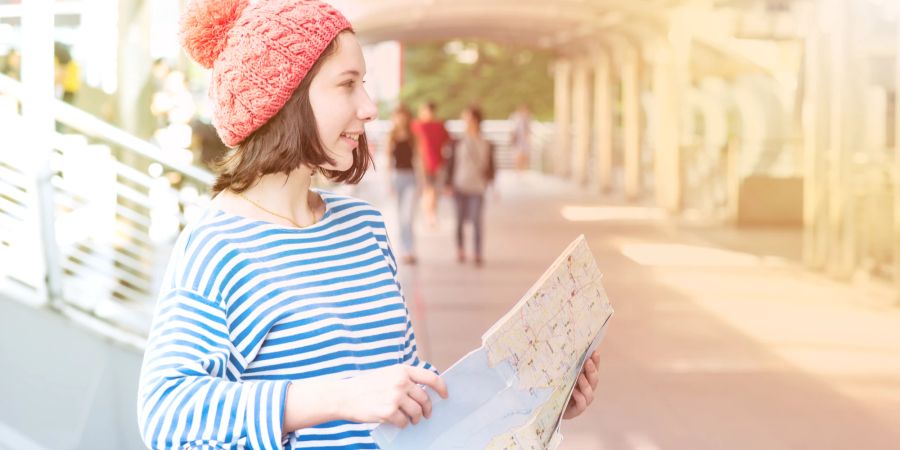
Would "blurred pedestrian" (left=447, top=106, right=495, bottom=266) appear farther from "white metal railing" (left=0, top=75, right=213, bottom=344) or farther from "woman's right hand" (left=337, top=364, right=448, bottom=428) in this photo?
"woman's right hand" (left=337, top=364, right=448, bottom=428)

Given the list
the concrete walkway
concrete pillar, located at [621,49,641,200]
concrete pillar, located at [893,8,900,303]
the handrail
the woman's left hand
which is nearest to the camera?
the woman's left hand

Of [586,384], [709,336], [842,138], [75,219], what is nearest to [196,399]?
[586,384]

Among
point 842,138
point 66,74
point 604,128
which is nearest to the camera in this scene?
point 66,74

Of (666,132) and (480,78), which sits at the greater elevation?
(666,132)

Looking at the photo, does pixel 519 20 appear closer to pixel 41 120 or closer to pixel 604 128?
pixel 604 128

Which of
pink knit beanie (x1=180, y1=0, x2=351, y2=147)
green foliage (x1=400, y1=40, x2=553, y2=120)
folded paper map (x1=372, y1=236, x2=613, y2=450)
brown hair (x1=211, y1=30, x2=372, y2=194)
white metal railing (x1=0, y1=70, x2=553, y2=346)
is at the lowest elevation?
green foliage (x1=400, y1=40, x2=553, y2=120)

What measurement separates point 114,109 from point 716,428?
17.9 ft

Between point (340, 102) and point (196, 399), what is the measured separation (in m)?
0.50

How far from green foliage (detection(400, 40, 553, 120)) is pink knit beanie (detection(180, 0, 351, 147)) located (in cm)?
5433

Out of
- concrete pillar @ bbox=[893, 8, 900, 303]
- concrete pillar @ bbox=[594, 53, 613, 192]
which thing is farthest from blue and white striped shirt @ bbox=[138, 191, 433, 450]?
concrete pillar @ bbox=[594, 53, 613, 192]

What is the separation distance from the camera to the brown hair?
1897mm

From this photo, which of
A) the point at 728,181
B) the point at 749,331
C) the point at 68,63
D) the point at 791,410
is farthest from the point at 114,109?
the point at 728,181

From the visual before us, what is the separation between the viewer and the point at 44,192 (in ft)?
17.3

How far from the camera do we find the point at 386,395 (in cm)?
158
